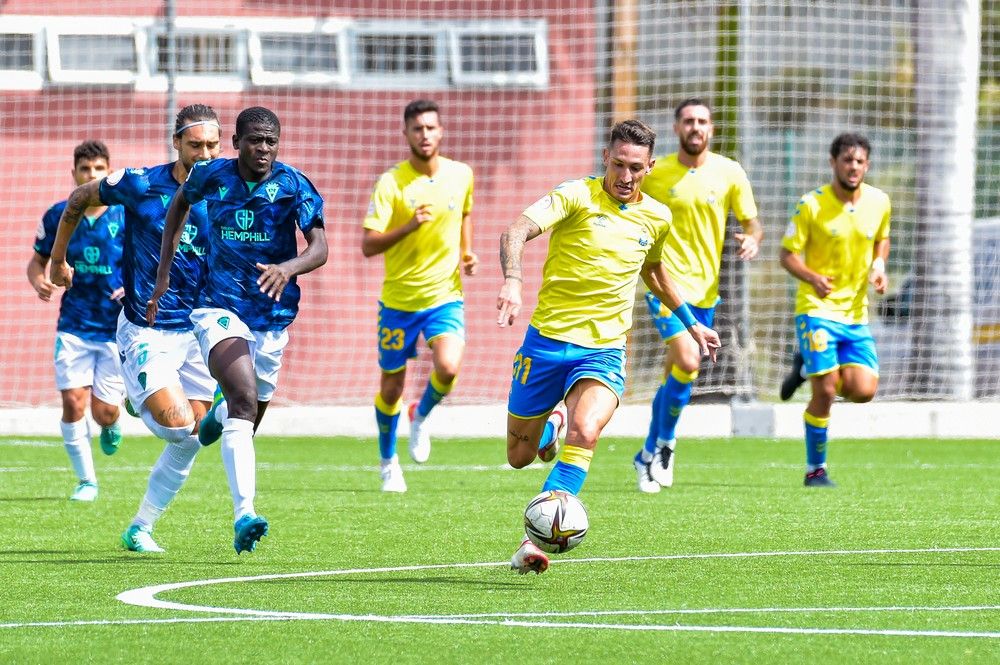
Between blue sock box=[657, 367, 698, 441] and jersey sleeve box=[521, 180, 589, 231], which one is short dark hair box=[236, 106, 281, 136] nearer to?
jersey sleeve box=[521, 180, 589, 231]

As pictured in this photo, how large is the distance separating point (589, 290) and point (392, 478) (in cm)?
371

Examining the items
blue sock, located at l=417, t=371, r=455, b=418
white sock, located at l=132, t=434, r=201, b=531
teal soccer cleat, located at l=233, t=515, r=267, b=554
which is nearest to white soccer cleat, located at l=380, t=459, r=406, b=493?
blue sock, located at l=417, t=371, r=455, b=418

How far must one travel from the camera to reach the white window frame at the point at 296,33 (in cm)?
1836

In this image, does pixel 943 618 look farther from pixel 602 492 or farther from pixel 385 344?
pixel 385 344

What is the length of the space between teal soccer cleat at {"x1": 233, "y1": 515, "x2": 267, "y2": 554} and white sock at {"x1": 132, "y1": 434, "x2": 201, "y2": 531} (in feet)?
3.55

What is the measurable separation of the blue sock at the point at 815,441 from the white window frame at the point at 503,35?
294 inches

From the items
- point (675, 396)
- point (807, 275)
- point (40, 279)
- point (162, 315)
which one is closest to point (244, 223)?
point (162, 315)

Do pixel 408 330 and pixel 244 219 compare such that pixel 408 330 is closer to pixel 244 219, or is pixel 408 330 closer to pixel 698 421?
pixel 244 219

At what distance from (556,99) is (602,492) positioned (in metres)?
7.94

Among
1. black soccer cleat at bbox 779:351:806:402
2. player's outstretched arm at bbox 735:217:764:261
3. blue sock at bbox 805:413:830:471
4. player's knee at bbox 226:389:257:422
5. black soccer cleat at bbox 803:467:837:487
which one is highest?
player's outstretched arm at bbox 735:217:764:261

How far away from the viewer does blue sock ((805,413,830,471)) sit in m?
12.0

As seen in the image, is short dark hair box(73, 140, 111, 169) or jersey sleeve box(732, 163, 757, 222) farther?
jersey sleeve box(732, 163, 757, 222)

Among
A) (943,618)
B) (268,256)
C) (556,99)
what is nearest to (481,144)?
(556,99)

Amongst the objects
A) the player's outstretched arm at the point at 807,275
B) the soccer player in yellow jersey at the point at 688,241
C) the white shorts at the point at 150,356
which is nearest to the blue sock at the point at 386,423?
the soccer player in yellow jersey at the point at 688,241
